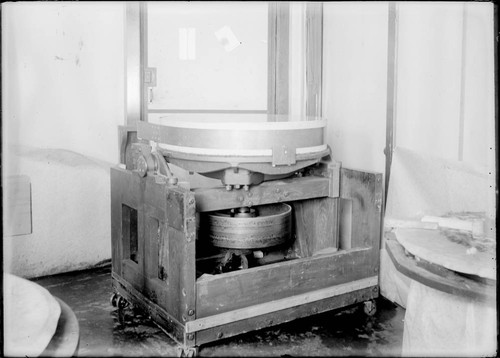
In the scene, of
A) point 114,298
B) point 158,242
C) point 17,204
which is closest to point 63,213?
point 114,298

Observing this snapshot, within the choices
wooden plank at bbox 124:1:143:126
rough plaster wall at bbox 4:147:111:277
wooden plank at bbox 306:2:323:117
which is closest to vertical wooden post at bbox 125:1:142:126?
wooden plank at bbox 124:1:143:126

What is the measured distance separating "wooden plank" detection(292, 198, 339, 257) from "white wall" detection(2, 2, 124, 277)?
1.28 m

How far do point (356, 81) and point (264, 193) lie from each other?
1.10 m

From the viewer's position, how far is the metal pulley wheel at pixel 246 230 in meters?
2.59

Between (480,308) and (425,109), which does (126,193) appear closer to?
(425,109)

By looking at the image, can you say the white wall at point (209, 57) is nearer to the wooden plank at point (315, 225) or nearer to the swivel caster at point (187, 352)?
Result: the wooden plank at point (315, 225)

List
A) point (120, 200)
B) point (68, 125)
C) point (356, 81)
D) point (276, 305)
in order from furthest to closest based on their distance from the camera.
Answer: point (68, 125) < point (356, 81) < point (120, 200) < point (276, 305)

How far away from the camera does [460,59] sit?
256 cm

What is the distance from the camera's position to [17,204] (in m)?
2.05

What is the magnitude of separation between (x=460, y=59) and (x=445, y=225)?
1070 mm

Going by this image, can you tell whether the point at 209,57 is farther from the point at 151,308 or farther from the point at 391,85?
the point at 151,308

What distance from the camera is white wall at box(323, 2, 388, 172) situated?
3078 mm

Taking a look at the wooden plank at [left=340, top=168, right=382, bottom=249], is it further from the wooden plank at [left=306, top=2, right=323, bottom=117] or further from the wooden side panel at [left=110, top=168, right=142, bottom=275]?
the wooden side panel at [left=110, top=168, right=142, bottom=275]

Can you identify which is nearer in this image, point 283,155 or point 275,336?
point 283,155
